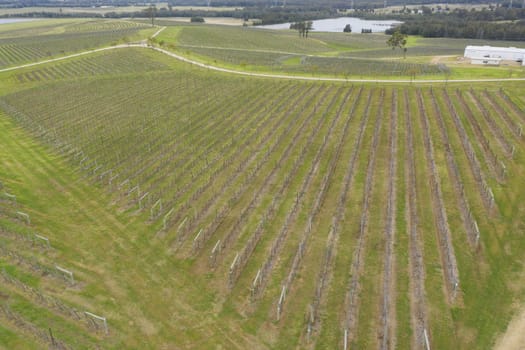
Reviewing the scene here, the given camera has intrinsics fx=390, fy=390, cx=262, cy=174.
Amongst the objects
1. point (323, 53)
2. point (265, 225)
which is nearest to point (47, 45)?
point (323, 53)

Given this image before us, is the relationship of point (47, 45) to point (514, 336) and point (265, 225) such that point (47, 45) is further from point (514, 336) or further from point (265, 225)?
point (514, 336)

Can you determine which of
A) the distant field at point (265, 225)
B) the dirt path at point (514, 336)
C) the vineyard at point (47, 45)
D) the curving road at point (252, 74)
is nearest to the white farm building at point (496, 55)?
the curving road at point (252, 74)

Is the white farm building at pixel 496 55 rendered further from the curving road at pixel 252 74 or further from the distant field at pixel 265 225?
the distant field at pixel 265 225

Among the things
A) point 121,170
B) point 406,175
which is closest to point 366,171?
point 406,175

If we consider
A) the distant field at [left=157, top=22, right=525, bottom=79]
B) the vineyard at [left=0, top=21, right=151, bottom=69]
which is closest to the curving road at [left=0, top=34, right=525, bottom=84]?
the distant field at [left=157, top=22, right=525, bottom=79]

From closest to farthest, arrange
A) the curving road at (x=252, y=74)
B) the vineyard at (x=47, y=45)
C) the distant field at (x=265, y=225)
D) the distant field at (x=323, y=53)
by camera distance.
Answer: the distant field at (x=265, y=225) → the curving road at (x=252, y=74) → the distant field at (x=323, y=53) → the vineyard at (x=47, y=45)
